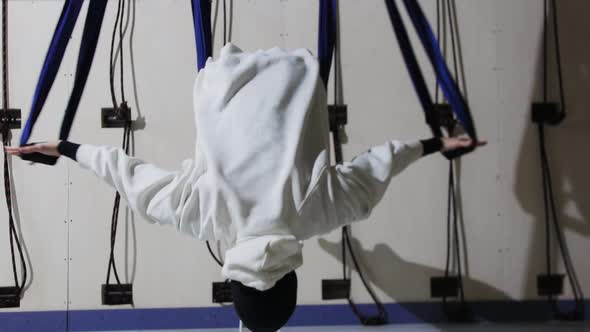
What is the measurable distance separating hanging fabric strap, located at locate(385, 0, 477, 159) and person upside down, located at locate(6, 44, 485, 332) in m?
0.07

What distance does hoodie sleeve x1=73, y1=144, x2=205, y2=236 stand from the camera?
935 mm

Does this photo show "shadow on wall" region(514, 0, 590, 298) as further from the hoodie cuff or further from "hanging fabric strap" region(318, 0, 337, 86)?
the hoodie cuff

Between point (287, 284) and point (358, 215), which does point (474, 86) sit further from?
point (287, 284)

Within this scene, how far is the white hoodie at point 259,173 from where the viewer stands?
890mm

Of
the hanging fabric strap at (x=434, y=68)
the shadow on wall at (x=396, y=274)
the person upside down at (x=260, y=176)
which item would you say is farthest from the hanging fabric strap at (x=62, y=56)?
the shadow on wall at (x=396, y=274)

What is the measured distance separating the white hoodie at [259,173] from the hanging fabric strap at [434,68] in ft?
0.50

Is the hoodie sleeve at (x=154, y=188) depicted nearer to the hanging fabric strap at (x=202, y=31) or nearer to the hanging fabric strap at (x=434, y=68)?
the hanging fabric strap at (x=202, y=31)

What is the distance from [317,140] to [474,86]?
97cm

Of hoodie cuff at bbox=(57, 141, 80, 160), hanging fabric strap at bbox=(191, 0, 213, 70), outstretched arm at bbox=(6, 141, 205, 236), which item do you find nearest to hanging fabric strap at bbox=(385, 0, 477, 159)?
hanging fabric strap at bbox=(191, 0, 213, 70)

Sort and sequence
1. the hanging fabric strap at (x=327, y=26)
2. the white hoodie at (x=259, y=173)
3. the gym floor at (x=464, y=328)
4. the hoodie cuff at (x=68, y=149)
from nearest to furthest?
the white hoodie at (x=259, y=173) < the hoodie cuff at (x=68, y=149) < the hanging fabric strap at (x=327, y=26) < the gym floor at (x=464, y=328)

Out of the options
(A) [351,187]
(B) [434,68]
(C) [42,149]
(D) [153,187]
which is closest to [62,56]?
(C) [42,149]

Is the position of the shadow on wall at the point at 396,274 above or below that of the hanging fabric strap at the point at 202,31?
below

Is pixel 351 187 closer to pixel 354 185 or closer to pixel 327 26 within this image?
pixel 354 185

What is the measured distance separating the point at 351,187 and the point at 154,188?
16.6 inches
